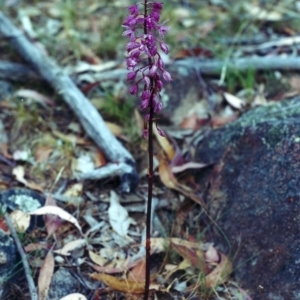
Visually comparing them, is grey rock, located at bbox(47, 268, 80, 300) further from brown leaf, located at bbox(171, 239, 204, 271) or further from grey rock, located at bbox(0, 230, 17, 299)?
brown leaf, located at bbox(171, 239, 204, 271)

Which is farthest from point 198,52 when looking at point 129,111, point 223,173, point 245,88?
point 223,173

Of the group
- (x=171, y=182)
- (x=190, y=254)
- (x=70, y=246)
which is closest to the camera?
(x=190, y=254)

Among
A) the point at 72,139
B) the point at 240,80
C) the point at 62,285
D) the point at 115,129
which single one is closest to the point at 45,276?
the point at 62,285

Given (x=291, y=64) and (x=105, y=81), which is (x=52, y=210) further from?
(x=291, y=64)

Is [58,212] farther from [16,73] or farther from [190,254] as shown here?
[16,73]

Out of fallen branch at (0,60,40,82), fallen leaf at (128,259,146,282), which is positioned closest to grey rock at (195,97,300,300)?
fallen leaf at (128,259,146,282)

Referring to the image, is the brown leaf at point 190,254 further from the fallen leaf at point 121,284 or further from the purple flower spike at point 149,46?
the purple flower spike at point 149,46
